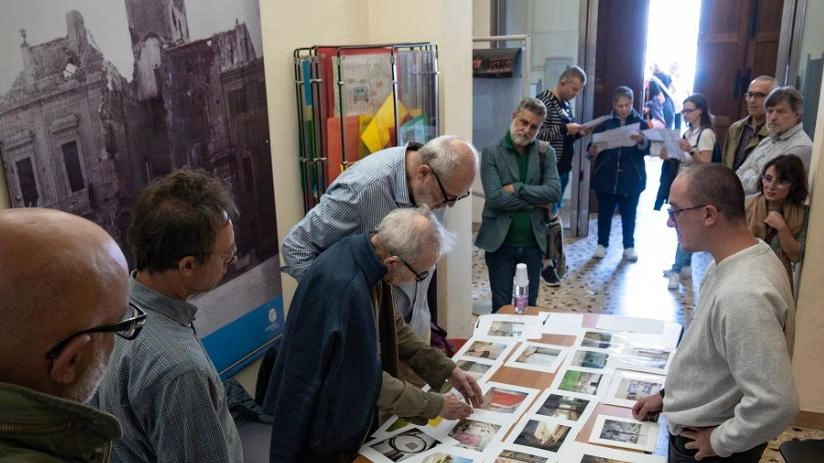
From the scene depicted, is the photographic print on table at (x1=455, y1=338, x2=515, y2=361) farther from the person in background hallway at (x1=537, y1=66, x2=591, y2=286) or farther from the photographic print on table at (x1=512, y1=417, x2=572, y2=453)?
the person in background hallway at (x1=537, y1=66, x2=591, y2=286)

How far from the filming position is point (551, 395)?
6.75ft

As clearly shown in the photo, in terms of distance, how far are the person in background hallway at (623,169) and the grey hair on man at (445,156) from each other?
10.8 ft

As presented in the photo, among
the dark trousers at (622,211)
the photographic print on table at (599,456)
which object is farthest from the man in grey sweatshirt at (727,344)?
the dark trousers at (622,211)

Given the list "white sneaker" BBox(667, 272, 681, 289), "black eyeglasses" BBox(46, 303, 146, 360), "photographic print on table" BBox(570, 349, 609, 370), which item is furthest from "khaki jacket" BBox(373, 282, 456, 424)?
"white sneaker" BBox(667, 272, 681, 289)

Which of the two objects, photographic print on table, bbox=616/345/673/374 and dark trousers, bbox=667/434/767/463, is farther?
photographic print on table, bbox=616/345/673/374

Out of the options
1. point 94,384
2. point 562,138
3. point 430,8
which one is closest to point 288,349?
point 94,384

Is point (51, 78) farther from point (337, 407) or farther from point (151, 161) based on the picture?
point (337, 407)

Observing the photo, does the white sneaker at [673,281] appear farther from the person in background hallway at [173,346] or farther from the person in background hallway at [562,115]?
the person in background hallway at [173,346]

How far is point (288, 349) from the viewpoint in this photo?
5.93 feet

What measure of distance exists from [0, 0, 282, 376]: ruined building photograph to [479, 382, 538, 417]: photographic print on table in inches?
49.5

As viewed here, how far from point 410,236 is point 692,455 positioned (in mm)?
969

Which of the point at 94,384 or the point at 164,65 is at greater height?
the point at 164,65

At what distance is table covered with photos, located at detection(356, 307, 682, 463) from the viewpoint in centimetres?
176

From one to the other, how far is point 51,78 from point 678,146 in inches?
169
